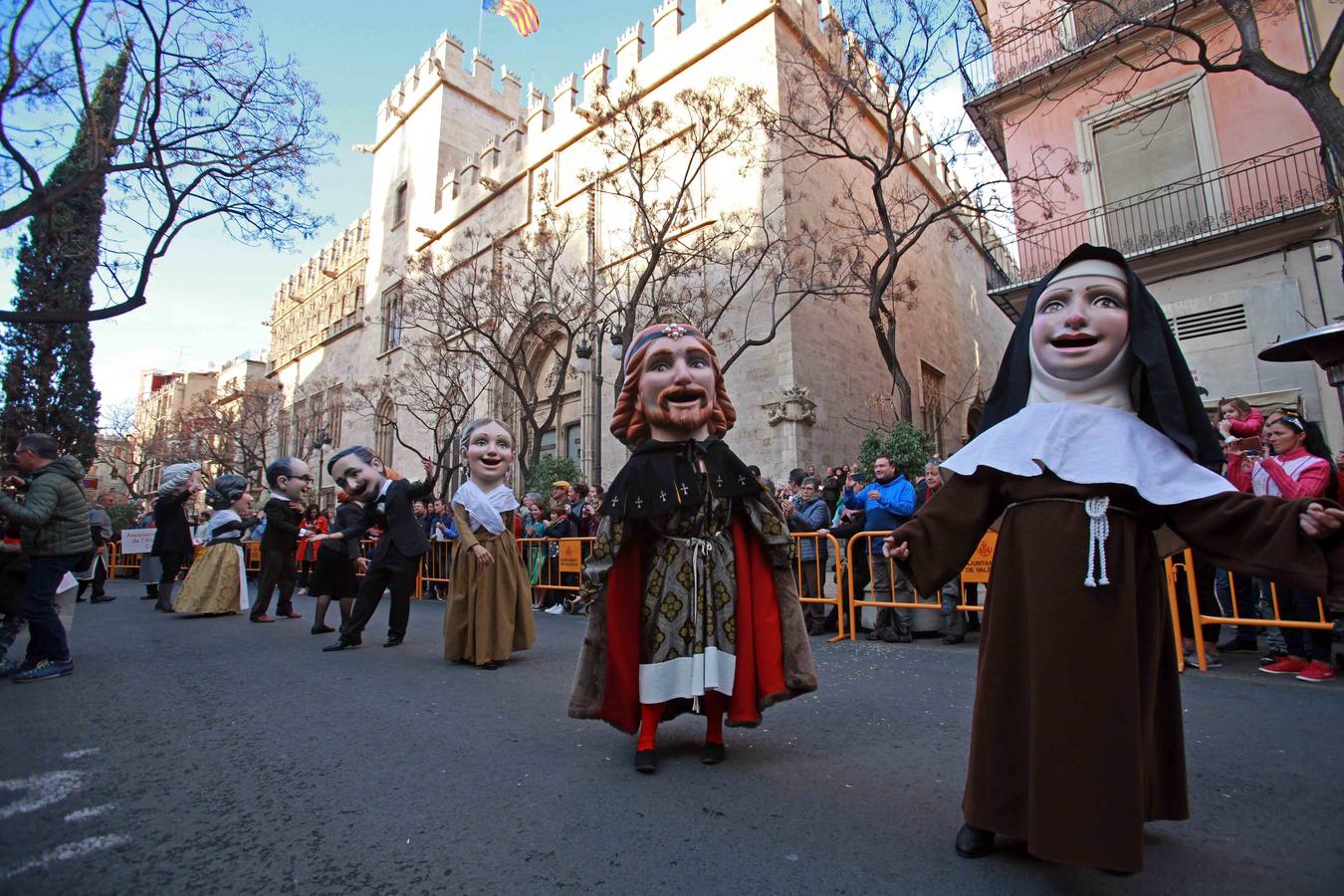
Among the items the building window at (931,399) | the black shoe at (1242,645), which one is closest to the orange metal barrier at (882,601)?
the black shoe at (1242,645)

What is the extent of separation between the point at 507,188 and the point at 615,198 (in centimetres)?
669

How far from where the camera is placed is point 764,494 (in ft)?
11.1

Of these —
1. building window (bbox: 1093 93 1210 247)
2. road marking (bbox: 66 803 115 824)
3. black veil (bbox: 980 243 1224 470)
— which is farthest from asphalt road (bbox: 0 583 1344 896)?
building window (bbox: 1093 93 1210 247)

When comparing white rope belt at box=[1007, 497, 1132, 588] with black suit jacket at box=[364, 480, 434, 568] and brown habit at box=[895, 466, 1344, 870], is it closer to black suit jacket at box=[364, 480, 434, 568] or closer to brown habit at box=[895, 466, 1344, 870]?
brown habit at box=[895, 466, 1344, 870]

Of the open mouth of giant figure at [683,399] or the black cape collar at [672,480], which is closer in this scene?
the black cape collar at [672,480]

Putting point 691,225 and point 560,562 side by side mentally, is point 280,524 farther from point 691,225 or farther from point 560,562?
point 691,225

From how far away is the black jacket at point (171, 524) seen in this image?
9.73 meters

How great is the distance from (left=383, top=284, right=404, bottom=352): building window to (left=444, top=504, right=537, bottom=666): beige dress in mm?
28391

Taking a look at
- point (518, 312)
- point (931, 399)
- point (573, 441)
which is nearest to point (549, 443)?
point (573, 441)

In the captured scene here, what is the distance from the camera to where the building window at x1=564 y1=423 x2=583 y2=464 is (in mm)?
22500

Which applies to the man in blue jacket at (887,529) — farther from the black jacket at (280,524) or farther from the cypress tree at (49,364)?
the cypress tree at (49,364)

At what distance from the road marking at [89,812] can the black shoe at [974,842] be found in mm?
2937

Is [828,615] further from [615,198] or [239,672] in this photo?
[615,198]

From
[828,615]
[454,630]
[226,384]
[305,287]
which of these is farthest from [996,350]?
[226,384]
